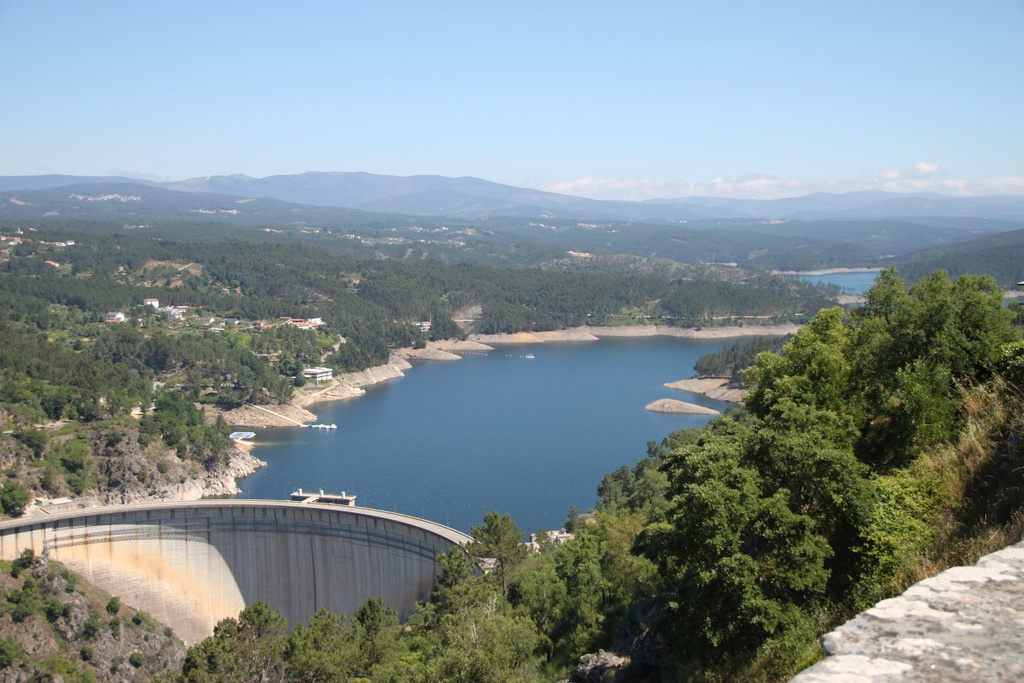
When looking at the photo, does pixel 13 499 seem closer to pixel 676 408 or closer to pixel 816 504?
pixel 816 504

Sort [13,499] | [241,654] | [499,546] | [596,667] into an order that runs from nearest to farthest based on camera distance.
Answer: [596,667] < [241,654] < [499,546] < [13,499]

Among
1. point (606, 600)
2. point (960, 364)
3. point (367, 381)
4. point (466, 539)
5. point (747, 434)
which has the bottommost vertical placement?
point (367, 381)

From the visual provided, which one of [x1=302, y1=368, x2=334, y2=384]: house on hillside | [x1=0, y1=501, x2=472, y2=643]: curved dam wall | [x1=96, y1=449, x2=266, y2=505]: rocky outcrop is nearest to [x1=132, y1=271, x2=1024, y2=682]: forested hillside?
[x1=0, y1=501, x2=472, y2=643]: curved dam wall

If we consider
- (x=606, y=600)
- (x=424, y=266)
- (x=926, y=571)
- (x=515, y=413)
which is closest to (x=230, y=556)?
(x=606, y=600)

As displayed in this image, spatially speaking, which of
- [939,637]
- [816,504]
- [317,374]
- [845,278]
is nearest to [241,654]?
[816,504]

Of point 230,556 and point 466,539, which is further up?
point 466,539

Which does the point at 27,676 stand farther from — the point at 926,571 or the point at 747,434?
the point at 926,571
